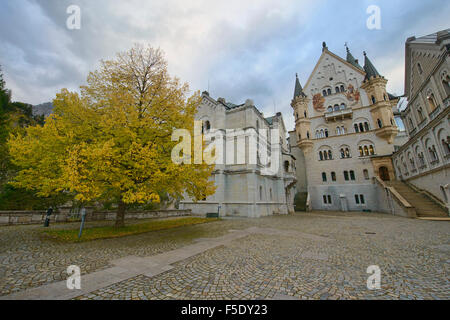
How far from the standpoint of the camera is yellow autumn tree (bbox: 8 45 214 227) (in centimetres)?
771

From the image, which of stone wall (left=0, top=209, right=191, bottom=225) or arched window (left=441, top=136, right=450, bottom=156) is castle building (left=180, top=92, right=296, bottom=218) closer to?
stone wall (left=0, top=209, right=191, bottom=225)

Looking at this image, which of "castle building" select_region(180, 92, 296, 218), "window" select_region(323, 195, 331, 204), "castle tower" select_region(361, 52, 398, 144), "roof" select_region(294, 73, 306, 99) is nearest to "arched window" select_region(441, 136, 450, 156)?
"castle tower" select_region(361, 52, 398, 144)

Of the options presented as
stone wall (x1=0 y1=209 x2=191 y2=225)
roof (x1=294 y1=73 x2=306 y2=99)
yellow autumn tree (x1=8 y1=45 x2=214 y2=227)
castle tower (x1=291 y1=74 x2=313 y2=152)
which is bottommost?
stone wall (x1=0 y1=209 x2=191 y2=225)

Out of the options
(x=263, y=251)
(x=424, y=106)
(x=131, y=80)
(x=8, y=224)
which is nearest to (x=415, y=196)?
(x=424, y=106)

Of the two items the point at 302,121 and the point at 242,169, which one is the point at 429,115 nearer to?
the point at 302,121

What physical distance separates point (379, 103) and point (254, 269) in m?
40.7

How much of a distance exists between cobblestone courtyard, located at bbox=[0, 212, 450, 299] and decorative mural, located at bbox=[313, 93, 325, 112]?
34251 mm

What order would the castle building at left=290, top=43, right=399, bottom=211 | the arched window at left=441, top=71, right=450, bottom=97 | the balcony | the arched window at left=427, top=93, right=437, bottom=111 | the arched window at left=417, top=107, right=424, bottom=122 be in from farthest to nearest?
1. the balcony
2. the castle building at left=290, top=43, right=399, bottom=211
3. the arched window at left=417, top=107, right=424, bottom=122
4. the arched window at left=427, top=93, right=437, bottom=111
5. the arched window at left=441, top=71, right=450, bottom=97

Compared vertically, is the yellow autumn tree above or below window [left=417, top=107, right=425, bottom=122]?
below

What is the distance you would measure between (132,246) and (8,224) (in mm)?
11577

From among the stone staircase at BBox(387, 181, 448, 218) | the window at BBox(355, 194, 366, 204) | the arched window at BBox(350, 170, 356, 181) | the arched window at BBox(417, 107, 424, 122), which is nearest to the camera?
the stone staircase at BBox(387, 181, 448, 218)

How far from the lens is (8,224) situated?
1208cm

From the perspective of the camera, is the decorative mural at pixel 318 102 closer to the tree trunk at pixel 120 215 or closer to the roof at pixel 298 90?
the roof at pixel 298 90

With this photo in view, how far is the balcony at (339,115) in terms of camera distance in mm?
34875
